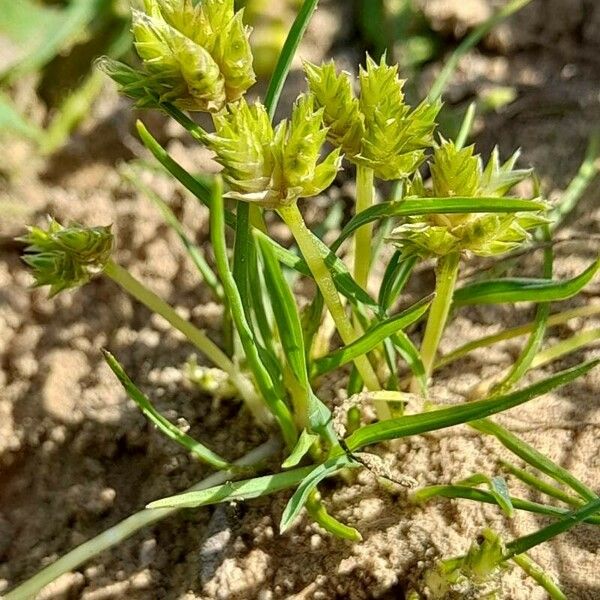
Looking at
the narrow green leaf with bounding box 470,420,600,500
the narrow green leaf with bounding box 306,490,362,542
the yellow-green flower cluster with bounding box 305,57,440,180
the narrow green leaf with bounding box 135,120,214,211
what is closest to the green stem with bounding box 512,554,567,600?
the narrow green leaf with bounding box 470,420,600,500

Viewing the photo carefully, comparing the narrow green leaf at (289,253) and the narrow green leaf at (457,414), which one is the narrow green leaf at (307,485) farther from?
the narrow green leaf at (289,253)

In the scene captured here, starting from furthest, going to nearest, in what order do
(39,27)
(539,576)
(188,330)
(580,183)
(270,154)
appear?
(39,27), (580,183), (188,330), (539,576), (270,154)

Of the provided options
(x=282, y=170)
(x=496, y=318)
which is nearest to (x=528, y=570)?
(x=496, y=318)

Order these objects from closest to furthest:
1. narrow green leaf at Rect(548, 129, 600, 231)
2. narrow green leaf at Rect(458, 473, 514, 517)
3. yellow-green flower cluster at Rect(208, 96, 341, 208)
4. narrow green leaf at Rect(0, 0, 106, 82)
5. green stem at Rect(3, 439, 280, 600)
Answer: yellow-green flower cluster at Rect(208, 96, 341, 208) → narrow green leaf at Rect(458, 473, 514, 517) → green stem at Rect(3, 439, 280, 600) → narrow green leaf at Rect(548, 129, 600, 231) → narrow green leaf at Rect(0, 0, 106, 82)

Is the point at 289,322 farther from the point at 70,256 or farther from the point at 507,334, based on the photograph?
the point at 507,334

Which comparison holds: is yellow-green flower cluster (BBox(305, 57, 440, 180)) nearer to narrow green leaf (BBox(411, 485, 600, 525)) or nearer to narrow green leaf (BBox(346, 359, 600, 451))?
narrow green leaf (BBox(346, 359, 600, 451))

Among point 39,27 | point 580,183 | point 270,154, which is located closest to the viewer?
point 270,154

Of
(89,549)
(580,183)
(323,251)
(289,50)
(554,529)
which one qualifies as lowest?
(89,549)

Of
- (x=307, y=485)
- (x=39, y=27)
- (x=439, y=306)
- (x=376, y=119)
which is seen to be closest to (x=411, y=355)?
(x=439, y=306)
